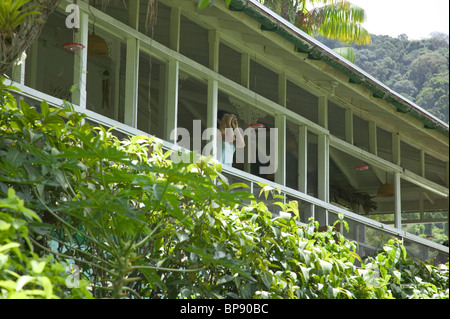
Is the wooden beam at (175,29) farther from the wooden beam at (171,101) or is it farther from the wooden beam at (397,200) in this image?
the wooden beam at (397,200)

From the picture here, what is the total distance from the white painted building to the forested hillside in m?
29.0

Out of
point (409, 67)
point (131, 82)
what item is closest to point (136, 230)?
point (131, 82)

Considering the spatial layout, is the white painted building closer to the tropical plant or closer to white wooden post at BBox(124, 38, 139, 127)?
white wooden post at BBox(124, 38, 139, 127)

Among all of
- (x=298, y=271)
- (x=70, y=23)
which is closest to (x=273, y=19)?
(x=70, y=23)

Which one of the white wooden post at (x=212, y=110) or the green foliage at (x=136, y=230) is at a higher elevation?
the white wooden post at (x=212, y=110)

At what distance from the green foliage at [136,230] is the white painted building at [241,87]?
61.6 inches

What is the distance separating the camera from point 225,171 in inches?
268

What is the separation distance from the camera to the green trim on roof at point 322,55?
6562mm

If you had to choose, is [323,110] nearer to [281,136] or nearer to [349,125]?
[349,125]

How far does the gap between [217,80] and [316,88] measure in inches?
86.9

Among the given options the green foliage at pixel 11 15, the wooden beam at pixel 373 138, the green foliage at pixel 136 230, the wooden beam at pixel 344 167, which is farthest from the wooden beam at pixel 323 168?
the green foliage at pixel 11 15

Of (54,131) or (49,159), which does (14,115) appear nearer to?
(54,131)

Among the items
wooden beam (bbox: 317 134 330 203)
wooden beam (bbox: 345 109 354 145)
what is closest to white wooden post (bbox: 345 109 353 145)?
wooden beam (bbox: 345 109 354 145)

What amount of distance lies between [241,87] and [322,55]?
99 cm
